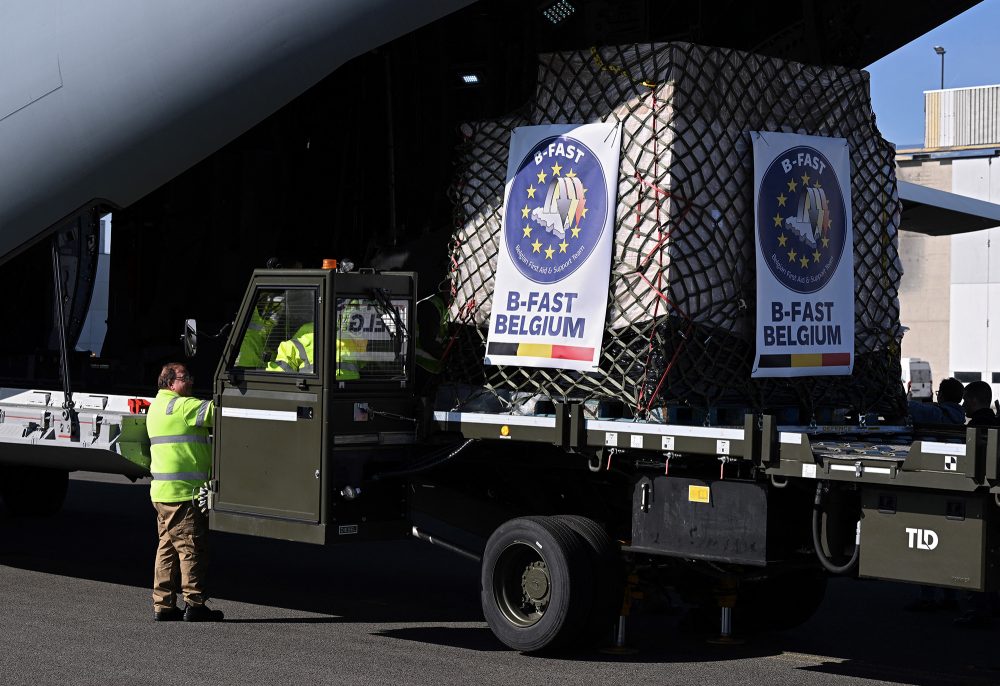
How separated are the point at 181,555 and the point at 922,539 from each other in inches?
197

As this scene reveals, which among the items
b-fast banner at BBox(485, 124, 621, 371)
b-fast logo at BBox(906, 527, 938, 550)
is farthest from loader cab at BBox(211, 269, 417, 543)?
b-fast logo at BBox(906, 527, 938, 550)

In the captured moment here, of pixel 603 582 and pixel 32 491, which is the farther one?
pixel 32 491

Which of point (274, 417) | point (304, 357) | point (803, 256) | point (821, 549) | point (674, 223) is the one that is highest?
point (674, 223)

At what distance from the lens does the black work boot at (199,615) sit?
9602mm

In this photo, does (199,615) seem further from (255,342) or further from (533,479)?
(533,479)

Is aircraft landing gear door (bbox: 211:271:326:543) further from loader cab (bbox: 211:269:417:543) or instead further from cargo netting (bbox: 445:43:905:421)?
cargo netting (bbox: 445:43:905:421)

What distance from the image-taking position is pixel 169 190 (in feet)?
39.4

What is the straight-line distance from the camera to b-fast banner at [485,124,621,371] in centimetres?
866

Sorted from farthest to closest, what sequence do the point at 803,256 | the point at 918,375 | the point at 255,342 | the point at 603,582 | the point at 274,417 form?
the point at 918,375, the point at 255,342, the point at 274,417, the point at 803,256, the point at 603,582

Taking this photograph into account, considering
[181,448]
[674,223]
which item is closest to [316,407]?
[181,448]

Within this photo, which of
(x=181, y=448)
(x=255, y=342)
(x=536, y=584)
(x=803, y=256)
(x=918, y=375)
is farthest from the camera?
(x=918, y=375)

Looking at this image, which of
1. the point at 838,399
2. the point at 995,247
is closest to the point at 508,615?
the point at 838,399

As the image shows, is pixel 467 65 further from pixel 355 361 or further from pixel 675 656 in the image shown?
pixel 675 656

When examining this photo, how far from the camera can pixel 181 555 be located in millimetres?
9633
